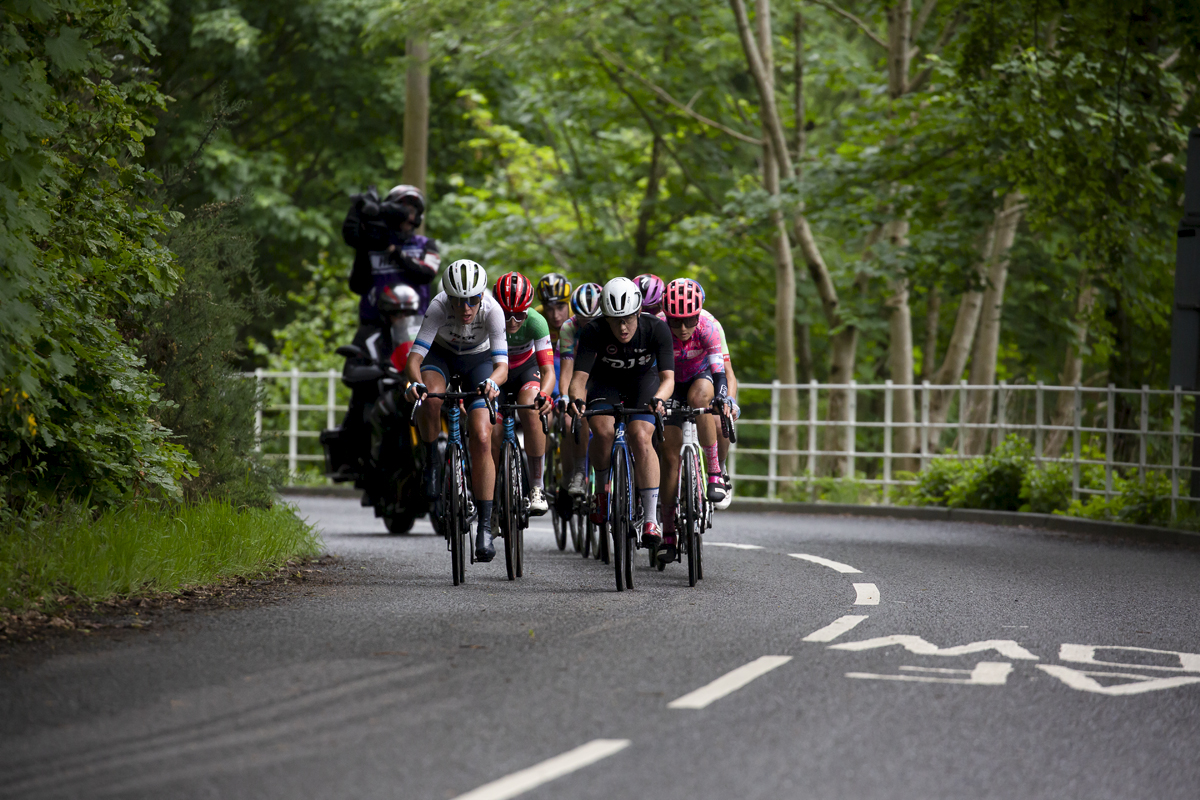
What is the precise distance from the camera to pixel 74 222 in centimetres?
941

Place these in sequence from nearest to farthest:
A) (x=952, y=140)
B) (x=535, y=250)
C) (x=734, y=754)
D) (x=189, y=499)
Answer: (x=734, y=754) → (x=189, y=499) → (x=952, y=140) → (x=535, y=250)

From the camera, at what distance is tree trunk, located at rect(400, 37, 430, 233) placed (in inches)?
929

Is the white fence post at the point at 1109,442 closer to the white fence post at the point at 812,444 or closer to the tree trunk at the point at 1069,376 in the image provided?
the tree trunk at the point at 1069,376

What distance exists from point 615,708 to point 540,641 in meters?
1.72

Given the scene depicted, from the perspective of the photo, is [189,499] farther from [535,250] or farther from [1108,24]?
[535,250]

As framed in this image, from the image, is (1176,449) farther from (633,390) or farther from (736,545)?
(633,390)

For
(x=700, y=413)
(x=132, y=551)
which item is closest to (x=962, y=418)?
(x=700, y=413)

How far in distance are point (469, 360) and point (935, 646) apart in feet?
15.0

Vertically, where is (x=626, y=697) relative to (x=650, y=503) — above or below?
below

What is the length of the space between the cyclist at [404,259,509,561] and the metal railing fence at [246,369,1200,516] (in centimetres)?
213

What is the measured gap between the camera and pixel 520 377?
1214 cm

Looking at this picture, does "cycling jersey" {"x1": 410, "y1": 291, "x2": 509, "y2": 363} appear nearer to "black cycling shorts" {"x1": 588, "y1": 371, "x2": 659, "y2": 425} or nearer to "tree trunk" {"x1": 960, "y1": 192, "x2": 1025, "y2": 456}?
"black cycling shorts" {"x1": 588, "y1": 371, "x2": 659, "y2": 425}

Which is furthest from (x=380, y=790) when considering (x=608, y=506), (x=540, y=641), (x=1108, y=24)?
(x=1108, y=24)

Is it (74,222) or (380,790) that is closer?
(380,790)
